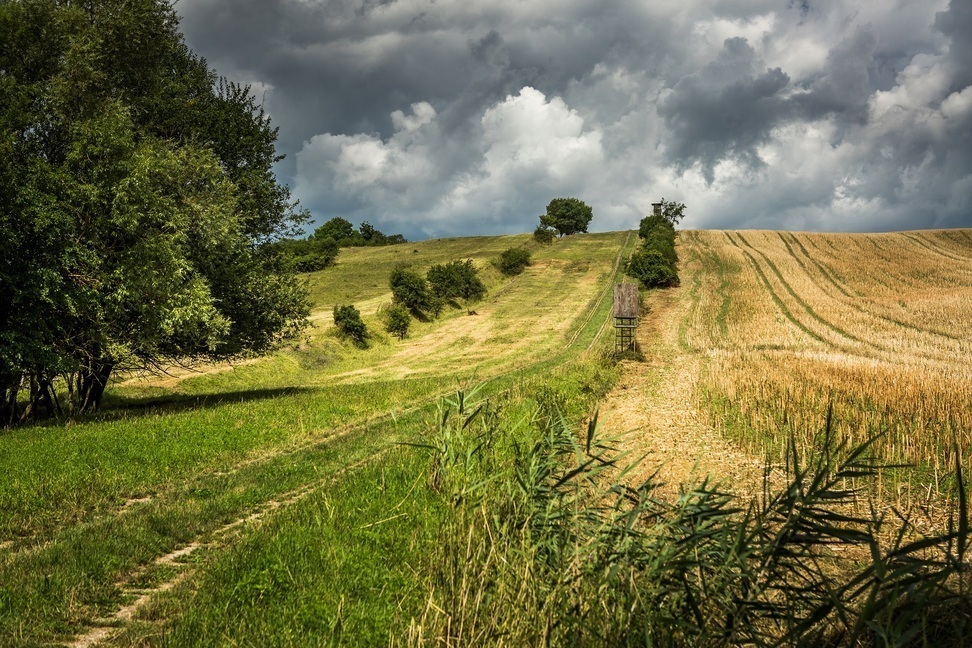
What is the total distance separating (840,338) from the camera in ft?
101

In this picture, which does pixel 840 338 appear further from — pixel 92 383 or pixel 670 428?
pixel 92 383

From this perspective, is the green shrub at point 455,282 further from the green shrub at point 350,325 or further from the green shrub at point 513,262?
the green shrub at point 350,325

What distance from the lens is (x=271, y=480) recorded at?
1070 cm

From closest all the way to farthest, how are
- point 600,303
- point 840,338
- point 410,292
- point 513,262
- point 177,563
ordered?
point 177,563 < point 840,338 < point 410,292 < point 600,303 < point 513,262

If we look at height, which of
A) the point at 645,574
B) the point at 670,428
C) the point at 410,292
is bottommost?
the point at 670,428

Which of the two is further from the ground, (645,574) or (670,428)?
(645,574)

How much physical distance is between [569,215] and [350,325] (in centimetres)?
10636

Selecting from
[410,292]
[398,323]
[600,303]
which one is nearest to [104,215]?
[398,323]

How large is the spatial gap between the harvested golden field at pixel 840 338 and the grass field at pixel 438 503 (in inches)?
6.2

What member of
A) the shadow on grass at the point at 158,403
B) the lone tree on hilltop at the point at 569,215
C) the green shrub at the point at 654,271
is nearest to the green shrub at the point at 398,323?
the shadow on grass at the point at 158,403

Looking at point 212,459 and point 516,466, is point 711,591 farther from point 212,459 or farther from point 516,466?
point 212,459

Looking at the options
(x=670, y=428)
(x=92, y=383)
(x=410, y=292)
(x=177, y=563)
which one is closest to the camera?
(x=177, y=563)

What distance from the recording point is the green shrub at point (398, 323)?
138 ft

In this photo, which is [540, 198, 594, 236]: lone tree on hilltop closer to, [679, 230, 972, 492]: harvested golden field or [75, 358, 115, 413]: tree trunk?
[679, 230, 972, 492]: harvested golden field
